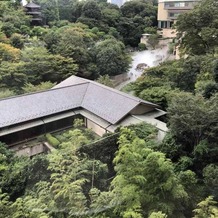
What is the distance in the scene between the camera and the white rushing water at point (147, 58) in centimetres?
3219

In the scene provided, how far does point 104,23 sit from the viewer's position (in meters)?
43.5

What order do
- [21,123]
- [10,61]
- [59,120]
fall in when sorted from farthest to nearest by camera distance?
1. [10,61]
2. [59,120]
3. [21,123]

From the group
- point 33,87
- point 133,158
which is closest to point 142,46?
point 33,87

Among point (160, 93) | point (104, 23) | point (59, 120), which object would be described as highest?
point (104, 23)

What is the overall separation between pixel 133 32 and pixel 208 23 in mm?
26164

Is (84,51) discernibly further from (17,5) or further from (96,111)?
(17,5)

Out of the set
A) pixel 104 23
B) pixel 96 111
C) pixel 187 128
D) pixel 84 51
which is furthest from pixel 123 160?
pixel 104 23

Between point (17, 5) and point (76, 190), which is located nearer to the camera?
point (76, 190)

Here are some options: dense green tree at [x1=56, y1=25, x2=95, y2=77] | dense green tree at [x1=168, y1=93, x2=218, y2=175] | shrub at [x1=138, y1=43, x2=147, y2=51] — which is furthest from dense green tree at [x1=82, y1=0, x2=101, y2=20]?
dense green tree at [x1=168, y1=93, x2=218, y2=175]

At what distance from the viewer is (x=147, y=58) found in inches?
1465

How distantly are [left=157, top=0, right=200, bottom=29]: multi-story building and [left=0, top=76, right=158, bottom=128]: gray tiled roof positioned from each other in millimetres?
33350

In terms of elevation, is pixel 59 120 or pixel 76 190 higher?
pixel 76 190

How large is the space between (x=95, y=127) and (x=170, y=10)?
38.0 m

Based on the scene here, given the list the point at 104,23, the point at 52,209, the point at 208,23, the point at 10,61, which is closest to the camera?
the point at 52,209
